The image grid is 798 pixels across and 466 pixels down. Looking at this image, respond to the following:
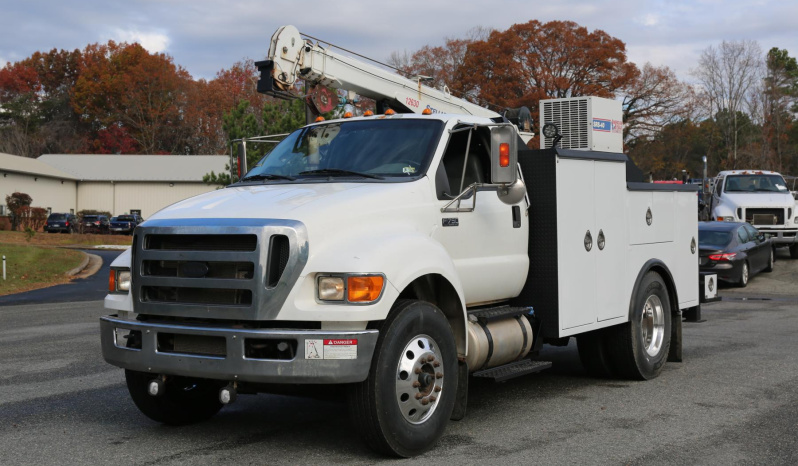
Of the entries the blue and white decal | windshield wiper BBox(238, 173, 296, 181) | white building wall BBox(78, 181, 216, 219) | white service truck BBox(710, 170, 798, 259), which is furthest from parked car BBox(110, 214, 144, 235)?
windshield wiper BBox(238, 173, 296, 181)

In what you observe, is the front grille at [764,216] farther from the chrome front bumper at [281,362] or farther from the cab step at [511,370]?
the chrome front bumper at [281,362]

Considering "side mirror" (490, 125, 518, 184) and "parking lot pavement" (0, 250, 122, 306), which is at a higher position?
"side mirror" (490, 125, 518, 184)

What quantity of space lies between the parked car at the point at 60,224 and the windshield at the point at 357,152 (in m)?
52.8

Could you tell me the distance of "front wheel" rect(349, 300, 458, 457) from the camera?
554 cm

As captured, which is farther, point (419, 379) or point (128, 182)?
point (128, 182)

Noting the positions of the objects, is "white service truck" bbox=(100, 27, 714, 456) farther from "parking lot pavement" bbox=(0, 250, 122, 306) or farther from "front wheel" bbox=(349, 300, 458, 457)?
"parking lot pavement" bbox=(0, 250, 122, 306)

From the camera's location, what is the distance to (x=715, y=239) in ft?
67.2

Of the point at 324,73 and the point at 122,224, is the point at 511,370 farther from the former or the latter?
the point at 122,224

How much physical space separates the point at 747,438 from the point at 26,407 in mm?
5675

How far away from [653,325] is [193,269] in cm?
532

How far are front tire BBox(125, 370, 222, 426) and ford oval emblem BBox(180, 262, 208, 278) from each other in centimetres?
97

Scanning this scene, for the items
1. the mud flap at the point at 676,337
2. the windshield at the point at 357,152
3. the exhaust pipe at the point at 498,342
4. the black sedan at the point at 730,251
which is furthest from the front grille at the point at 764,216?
the windshield at the point at 357,152

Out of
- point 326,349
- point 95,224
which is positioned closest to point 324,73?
point 326,349

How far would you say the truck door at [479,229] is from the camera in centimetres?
665
